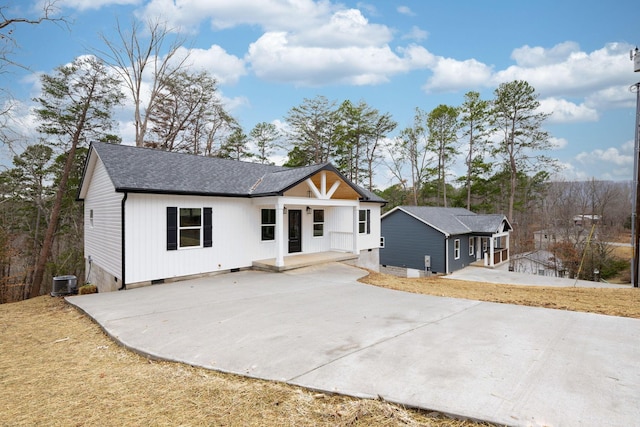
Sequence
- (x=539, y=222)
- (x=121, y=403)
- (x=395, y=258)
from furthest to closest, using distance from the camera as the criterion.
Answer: (x=539, y=222)
(x=395, y=258)
(x=121, y=403)

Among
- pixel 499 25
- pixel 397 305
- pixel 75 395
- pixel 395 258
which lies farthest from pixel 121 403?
pixel 395 258

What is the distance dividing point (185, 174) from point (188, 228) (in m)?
1.91

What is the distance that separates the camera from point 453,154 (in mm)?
29297

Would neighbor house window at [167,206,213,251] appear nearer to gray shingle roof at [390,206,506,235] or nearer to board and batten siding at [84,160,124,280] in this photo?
board and batten siding at [84,160,124,280]

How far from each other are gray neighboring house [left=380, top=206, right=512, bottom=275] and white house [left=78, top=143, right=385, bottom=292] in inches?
370

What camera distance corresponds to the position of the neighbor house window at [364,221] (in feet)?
51.7

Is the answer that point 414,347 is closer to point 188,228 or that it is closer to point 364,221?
point 188,228

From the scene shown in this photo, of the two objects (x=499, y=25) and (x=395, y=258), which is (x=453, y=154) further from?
(x=499, y=25)

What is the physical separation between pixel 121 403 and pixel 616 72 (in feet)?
82.6

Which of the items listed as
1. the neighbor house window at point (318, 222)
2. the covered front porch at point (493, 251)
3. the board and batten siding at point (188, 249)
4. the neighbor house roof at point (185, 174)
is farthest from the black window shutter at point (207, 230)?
the covered front porch at point (493, 251)

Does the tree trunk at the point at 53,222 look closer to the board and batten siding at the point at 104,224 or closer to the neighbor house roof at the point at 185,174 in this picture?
the neighbor house roof at the point at 185,174

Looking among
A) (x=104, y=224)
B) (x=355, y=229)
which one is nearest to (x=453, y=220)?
(x=355, y=229)

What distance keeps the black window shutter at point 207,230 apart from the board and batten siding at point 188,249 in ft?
0.38

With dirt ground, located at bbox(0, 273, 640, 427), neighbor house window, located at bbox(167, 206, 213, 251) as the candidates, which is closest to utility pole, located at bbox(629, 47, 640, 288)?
dirt ground, located at bbox(0, 273, 640, 427)
